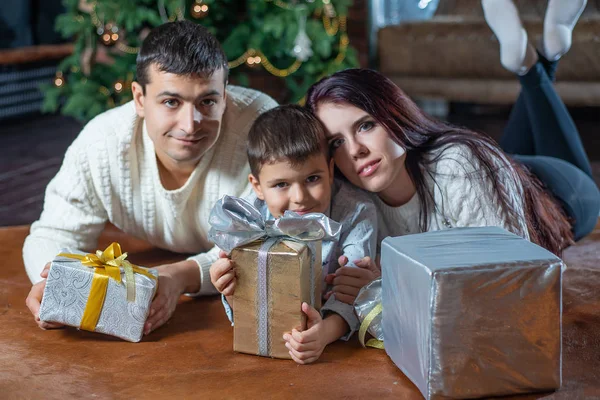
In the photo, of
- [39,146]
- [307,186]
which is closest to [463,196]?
[307,186]

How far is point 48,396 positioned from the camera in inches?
57.2

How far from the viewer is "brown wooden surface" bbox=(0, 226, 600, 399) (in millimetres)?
1458

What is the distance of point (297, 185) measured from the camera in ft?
5.45

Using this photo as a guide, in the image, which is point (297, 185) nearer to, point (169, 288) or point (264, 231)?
point (264, 231)

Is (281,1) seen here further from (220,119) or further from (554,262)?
(554,262)

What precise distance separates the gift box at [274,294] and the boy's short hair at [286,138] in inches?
8.4

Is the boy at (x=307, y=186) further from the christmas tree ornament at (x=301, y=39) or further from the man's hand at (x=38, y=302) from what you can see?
the christmas tree ornament at (x=301, y=39)

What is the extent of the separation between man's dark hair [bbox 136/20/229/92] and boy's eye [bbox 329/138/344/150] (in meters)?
0.35

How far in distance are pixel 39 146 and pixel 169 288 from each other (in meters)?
2.79

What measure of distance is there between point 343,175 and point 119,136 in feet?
1.97

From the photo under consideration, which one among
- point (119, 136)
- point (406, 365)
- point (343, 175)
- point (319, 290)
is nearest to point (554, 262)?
point (406, 365)

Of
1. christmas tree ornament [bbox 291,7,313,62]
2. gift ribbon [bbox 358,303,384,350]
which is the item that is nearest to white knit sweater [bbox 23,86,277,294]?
gift ribbon [bbox 358,303,384,350]

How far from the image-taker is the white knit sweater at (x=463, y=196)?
1.75 meters

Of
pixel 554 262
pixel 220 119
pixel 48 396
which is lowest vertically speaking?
pixel 48 396
